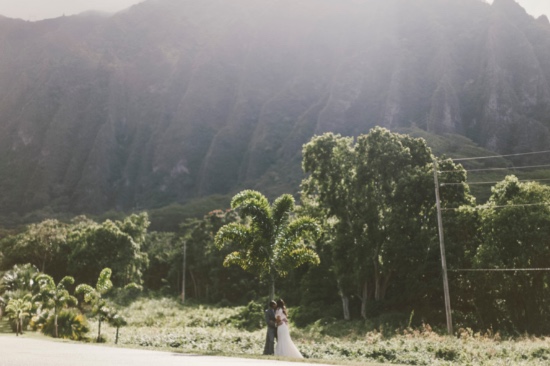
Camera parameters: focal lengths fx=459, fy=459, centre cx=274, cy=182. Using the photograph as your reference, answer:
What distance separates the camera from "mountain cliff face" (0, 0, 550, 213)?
5433 inches

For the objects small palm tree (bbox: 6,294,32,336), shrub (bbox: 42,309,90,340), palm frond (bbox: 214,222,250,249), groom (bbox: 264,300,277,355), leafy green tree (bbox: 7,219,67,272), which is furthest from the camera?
leafy green tree (bbox: 7,219,67,272)

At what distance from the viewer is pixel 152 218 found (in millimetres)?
113562

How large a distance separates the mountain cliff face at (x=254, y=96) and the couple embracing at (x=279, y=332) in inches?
3928

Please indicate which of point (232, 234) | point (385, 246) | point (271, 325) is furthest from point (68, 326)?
point (385, 246)

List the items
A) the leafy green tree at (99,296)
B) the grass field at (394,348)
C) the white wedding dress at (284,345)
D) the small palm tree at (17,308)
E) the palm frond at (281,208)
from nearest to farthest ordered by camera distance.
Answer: the white wedding dress at (284,345)
the grass field at (394,348)
the palm frond at (281,208)
the leafy green tree at (99,296)
the small palm tree at (17,308)

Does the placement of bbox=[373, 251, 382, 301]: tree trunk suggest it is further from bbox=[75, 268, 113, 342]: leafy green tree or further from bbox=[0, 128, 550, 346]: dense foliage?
bbox=[75, 268, 113, 342]: leafy green tree

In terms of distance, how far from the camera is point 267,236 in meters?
22.2

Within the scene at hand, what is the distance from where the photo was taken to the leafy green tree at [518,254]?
27906 millimetres

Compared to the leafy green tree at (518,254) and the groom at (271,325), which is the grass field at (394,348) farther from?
the leafy green tree at (518,254)

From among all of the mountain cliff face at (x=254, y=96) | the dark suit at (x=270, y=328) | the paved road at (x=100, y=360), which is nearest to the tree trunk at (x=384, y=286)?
the dark suit at (x=270, y=328)

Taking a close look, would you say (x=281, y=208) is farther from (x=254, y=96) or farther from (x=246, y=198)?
(x=254, y=96)

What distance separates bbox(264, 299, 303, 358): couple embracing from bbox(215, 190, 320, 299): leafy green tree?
5.67 metres

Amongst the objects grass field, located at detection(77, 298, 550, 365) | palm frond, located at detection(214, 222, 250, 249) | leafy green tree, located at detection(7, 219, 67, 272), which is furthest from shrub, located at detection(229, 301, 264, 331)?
leafy green tree, located at detection(7, 219, 67, 272)

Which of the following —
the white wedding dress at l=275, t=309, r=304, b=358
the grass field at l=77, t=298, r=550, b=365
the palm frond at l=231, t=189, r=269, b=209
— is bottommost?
the grass field at l=77, t=298, r=550, b=365
